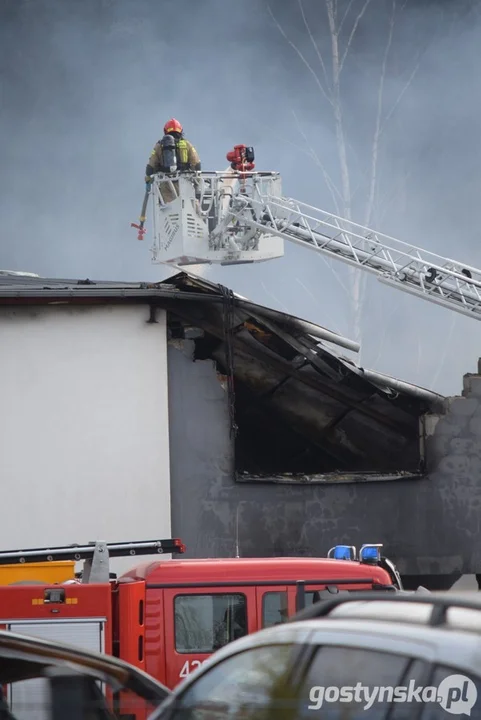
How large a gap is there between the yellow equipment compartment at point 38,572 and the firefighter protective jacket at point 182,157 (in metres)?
11.4

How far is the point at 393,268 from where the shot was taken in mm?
18625

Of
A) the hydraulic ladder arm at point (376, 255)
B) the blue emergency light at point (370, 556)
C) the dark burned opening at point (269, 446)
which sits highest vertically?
the hydraulic ladder arm at point (376, 255)

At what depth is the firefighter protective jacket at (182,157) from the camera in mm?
20453

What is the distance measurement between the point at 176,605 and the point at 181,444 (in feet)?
19.7

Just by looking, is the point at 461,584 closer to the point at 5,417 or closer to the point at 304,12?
the point at 5,417

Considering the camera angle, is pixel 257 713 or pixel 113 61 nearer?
pixel 257 713

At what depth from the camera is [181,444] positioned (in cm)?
1445

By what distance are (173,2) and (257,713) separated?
7828 centimetres

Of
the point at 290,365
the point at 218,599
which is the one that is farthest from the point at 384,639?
the point at 290,365

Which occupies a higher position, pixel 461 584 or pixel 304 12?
pixel 304 12

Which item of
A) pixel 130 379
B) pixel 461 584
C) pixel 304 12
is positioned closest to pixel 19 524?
pixel 130 379

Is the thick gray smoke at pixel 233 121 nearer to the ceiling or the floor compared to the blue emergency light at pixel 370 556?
nearer to the ceiling

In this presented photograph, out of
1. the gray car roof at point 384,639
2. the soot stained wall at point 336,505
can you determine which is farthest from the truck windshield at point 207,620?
the soot stained wall at point 336,505

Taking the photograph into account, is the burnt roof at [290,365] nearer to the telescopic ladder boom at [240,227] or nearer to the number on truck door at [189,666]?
the telescopic ladder boom at [240,227]
